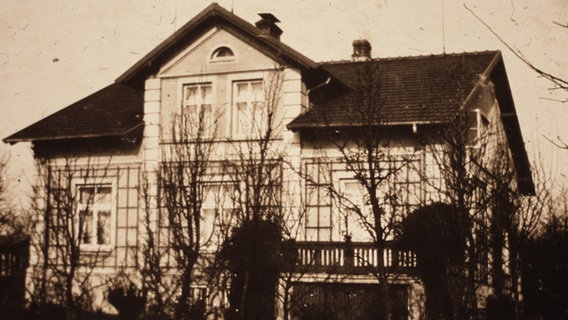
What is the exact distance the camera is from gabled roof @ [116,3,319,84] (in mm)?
17656

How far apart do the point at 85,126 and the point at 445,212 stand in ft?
38.2

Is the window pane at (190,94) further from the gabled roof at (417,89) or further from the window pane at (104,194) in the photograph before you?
the window pane at (104,194)

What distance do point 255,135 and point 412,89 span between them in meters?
4.83

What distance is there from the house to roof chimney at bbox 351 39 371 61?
6.41ft

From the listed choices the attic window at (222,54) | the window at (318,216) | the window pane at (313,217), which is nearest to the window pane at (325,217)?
the window at (318,216)

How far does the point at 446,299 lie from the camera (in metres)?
14.1

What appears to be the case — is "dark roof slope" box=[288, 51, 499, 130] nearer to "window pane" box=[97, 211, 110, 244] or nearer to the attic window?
the attic window

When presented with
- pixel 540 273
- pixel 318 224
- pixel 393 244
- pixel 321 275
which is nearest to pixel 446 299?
pixel 393 244

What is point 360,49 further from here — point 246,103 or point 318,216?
point 318,216

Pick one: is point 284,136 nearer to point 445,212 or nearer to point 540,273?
point 445,212

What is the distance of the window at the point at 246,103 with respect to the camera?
18156 mm

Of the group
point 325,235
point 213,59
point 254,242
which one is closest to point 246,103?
point 213,59

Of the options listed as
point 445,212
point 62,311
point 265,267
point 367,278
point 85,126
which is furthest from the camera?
point 85,126

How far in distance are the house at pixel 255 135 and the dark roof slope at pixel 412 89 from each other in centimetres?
5
